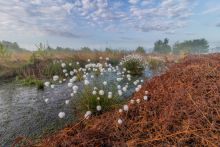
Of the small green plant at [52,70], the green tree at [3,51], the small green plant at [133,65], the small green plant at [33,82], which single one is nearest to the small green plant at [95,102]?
the small green plant at [33,82]

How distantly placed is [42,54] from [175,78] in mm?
9492

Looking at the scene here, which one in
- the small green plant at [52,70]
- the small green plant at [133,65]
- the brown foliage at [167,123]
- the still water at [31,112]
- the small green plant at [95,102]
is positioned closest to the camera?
the brown foliage at [167,123]

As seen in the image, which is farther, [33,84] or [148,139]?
[33,84]

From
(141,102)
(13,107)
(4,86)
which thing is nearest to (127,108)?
(141,102)

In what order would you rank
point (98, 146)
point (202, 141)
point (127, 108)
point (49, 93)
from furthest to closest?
point (49, 93) < point (127, 108) < point (98, 146) < point (202, 141)

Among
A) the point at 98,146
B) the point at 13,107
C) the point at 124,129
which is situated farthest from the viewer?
the point at 13,107

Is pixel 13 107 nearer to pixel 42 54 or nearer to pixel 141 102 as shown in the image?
pixel 141 102

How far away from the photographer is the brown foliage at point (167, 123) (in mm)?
2496

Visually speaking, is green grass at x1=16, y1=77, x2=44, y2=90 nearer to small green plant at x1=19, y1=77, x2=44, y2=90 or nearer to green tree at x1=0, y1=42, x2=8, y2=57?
small green plant at x1=19, y1=77, x2=44, y2=90

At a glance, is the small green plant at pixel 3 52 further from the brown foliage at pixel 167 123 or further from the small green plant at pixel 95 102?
the brown foliage at pixel 167 123

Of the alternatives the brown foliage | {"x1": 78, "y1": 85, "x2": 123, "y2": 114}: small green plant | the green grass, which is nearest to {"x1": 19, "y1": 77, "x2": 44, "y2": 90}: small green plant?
the green grass

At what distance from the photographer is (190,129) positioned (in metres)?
2.56

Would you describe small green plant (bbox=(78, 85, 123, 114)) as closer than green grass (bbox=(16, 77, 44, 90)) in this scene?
Yes

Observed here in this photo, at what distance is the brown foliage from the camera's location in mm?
2496
